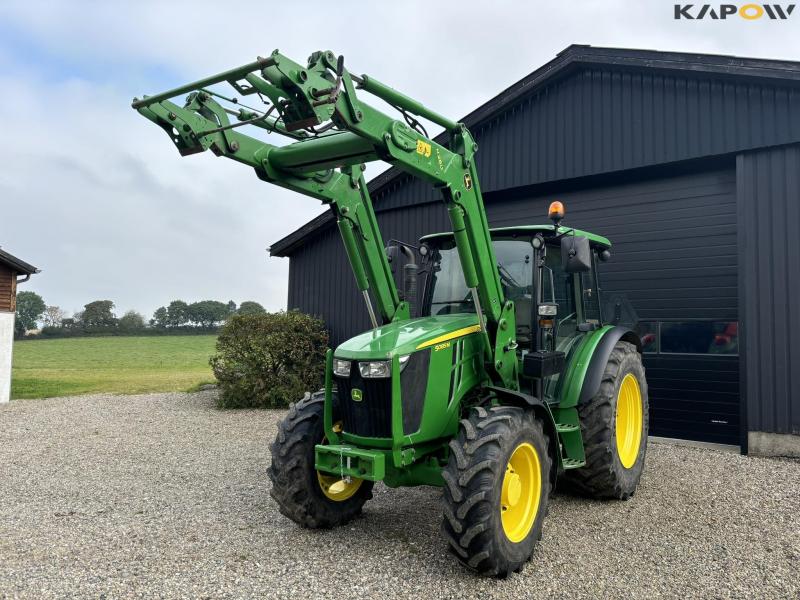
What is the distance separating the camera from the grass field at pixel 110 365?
16875mm

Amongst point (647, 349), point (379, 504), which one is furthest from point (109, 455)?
point (647, 349)

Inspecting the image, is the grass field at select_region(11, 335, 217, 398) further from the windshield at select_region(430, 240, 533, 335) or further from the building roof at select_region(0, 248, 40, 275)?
the windshield at select_region(430, 240, 533, 335)

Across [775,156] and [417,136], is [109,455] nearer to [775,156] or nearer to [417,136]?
[417,136]

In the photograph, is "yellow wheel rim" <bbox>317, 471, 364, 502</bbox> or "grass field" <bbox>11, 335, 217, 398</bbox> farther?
"grass field" <bbox>11, 335, 217, 398</bbox>

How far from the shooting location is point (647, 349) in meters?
8.38

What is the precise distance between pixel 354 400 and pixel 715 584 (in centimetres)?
264

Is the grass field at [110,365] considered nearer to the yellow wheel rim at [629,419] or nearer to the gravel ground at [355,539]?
the gravel ground at [355,539]

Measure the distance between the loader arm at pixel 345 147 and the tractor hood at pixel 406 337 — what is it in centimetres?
24

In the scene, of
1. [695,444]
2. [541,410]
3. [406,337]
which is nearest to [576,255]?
[541,410]

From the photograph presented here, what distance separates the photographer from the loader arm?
319 centimetres

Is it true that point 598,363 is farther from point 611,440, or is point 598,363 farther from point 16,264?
point 16,264

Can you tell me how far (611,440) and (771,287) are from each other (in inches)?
151

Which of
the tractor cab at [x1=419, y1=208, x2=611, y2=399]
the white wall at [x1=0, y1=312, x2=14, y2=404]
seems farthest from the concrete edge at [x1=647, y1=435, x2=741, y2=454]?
the white wall at [x1=0, y1=312, x2=14, y2=404]

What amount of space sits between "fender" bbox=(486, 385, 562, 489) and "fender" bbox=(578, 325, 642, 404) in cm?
66
